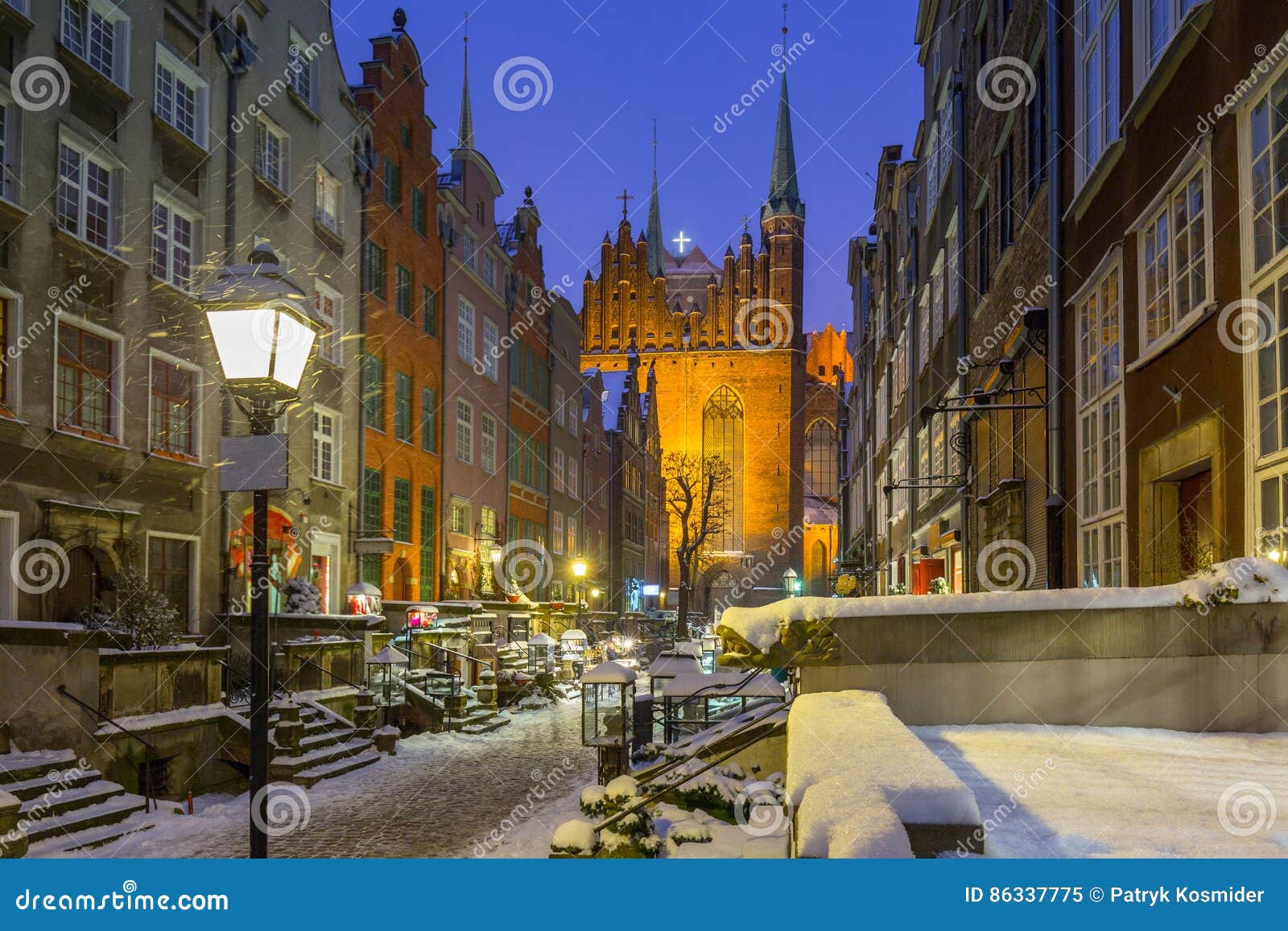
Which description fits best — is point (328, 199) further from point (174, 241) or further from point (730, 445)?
point (730, 445)

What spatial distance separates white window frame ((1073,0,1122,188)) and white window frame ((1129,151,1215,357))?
4.33 ft

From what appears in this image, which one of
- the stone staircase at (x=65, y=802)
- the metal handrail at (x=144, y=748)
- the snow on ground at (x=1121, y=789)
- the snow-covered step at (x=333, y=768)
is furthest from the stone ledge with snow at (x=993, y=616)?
the snow-covered step at (x=333, y=768)

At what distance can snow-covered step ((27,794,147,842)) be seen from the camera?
1085 cm

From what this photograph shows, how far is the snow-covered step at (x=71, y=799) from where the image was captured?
11.1 metres

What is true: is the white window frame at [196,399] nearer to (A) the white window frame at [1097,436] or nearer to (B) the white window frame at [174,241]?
(B) the white window frame at [174,241]

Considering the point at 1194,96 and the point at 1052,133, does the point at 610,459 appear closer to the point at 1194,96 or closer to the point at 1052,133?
the point at 1052,133

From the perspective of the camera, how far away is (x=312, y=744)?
55.8ft

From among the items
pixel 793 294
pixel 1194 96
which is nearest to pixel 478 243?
pixel 1194 96

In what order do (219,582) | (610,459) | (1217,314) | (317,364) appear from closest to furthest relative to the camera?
(1217,314) < (219,582) < (317,364) < (610,459)

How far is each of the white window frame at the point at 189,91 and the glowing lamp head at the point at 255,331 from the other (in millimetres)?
15194

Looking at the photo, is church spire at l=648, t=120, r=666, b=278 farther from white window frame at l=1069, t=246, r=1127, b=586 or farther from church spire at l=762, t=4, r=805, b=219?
white window frame at l=1069, t=246, r=1127, b=586

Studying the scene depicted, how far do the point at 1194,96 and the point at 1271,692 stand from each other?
478cm

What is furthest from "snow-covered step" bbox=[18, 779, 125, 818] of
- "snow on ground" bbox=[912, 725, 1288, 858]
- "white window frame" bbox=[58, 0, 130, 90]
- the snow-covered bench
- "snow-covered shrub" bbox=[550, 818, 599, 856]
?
"white window frame" bbox=[58, 0, 130, 90]

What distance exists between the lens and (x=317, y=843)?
12.1 meters
